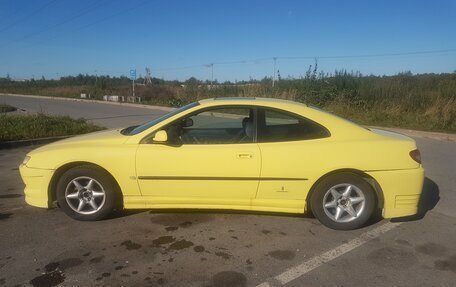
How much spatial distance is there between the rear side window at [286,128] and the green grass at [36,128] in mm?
7653

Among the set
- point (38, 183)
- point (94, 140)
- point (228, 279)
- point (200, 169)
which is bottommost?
point (228, 279)

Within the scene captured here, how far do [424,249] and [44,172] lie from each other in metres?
4.11

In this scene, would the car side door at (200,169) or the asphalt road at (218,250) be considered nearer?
the asphalt road at (218,250)

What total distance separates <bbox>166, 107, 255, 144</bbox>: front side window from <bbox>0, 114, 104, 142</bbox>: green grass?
22.3ft

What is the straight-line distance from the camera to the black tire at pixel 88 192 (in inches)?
171

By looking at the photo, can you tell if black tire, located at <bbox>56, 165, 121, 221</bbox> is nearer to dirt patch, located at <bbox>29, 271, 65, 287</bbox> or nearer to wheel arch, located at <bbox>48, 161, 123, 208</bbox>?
wheel arch, located at <bbox>48, 161, 123, 208</bbox>

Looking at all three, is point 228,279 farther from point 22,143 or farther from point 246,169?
point 22,143

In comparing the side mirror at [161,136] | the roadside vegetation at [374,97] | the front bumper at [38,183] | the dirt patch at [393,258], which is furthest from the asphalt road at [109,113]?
the dirt patch at [393,258]

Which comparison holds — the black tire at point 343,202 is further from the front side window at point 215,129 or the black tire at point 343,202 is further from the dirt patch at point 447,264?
the front side window at point 215,129

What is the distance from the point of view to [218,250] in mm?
3801

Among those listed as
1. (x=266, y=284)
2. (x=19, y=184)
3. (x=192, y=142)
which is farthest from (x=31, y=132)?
(x=266, y=284)

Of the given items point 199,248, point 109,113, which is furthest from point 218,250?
point 109,113

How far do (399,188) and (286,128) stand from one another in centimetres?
136

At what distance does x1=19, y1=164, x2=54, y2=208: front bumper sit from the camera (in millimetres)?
4367
